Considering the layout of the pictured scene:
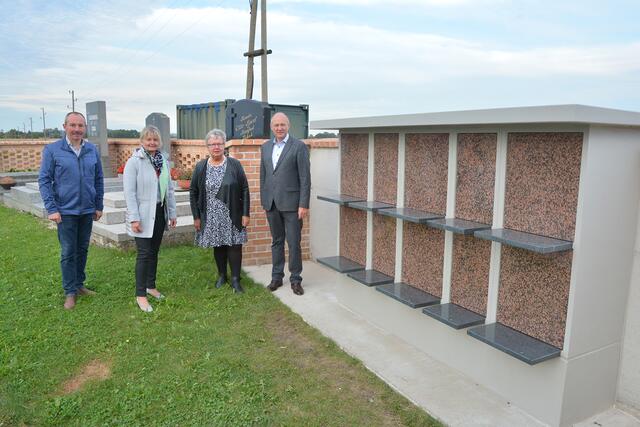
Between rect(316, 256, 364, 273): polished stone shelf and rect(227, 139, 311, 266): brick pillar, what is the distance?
1.56 metres

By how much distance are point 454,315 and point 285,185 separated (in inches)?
84.1

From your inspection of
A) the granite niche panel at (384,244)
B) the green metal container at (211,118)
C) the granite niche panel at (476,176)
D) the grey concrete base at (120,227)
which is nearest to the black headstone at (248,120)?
the grey concrete base at (120,227)

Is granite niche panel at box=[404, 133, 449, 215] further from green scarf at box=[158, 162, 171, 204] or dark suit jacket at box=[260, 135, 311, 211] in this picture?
green scarf at box=[158, 162, 171, 204]

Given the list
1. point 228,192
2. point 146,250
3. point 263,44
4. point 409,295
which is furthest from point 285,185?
point 263,44

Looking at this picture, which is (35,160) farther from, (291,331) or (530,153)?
(530,153)

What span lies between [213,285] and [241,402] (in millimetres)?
2357

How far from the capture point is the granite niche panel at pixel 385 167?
4066 millimetres

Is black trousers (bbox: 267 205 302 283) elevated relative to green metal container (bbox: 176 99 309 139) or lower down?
lower down

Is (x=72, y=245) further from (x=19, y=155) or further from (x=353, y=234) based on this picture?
(x=19, y=155)

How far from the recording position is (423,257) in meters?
3.83

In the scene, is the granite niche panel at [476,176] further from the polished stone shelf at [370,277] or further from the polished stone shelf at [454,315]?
the polished stone shelf at [370,277]

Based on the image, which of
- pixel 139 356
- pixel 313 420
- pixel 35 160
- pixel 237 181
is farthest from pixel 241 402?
pixel 35 160

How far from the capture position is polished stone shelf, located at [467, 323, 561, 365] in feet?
9.00

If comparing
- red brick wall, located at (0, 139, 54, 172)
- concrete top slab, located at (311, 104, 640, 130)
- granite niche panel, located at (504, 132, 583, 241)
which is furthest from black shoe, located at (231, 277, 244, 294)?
red brick wall, located at (0, 139, 54, 172)
